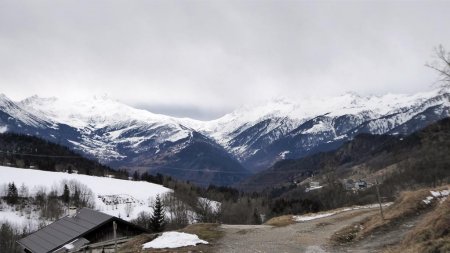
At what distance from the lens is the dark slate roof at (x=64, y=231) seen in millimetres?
49100

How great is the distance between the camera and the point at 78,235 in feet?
159

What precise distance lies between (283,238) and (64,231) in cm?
2790

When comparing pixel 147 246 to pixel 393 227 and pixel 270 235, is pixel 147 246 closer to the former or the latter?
pixel 270 235

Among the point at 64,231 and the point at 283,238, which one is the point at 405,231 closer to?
the point at 283,238

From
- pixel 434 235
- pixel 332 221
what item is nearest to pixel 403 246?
pixel 434 235

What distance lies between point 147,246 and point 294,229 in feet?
57.1

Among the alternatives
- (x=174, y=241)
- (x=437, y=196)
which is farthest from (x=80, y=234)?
(x=437, y=196)

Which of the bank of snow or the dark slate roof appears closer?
the bank of snow

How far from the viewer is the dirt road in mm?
34875

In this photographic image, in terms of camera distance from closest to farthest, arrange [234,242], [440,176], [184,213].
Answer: [234,242] < [440,176] < [184,213]

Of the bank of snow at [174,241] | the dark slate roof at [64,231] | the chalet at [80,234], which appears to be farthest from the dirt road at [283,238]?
the dark slate roof at [64,231]

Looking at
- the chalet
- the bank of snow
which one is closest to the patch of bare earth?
the bank of snow

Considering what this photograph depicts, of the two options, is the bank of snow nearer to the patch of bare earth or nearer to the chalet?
the chalet

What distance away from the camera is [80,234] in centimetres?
4862
